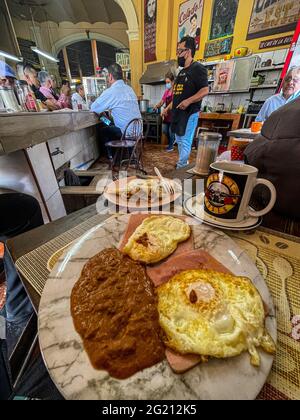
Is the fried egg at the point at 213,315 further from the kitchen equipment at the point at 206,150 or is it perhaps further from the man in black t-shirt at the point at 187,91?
the man in black t-shirt at the point at 187,91

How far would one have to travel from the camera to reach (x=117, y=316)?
327mm

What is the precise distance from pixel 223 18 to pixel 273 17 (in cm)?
102

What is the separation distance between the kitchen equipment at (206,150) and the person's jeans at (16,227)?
92 centimetres

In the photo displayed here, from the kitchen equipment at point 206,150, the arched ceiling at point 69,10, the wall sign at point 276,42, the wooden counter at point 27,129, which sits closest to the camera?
the wooden counter at point 27,129

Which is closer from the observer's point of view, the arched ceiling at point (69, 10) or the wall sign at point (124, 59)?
the arched ceiling at point (69, 10)

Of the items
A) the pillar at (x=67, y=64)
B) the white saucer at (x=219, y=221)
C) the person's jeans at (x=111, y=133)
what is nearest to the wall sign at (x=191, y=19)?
the person's jeans at (x=111, y=133)

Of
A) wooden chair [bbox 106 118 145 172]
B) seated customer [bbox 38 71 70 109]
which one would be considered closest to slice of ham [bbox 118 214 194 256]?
wooden chair [bbox 106 118 145 172]

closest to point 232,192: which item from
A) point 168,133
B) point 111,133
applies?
point 111,133

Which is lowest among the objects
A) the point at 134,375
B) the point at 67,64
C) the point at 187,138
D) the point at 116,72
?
the point at 187,138

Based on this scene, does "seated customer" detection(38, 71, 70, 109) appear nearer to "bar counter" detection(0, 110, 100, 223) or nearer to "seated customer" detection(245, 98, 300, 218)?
"bar counter" detection(0, 110, 100, 223)

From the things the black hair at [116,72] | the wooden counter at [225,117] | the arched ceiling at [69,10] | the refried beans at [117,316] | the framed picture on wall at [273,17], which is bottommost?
the wooden counter at [225,117]

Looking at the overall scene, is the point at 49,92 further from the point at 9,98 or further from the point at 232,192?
the point at 232,192

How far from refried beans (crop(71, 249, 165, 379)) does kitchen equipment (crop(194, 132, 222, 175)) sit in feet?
2.58

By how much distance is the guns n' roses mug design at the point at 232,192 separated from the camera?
501 millimetres
